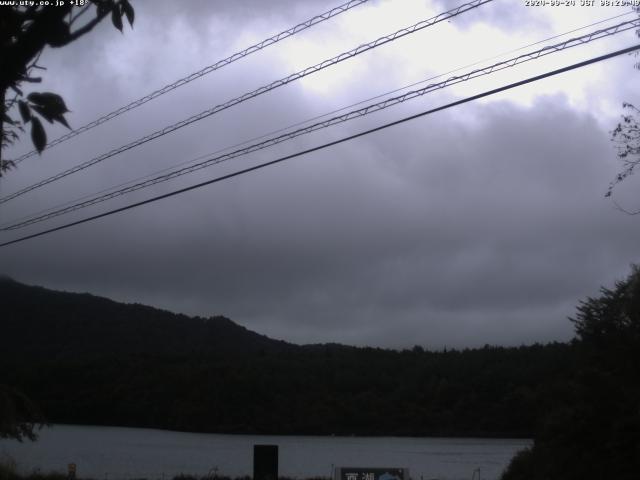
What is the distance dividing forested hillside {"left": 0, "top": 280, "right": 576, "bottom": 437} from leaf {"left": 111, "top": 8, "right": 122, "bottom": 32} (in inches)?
1569

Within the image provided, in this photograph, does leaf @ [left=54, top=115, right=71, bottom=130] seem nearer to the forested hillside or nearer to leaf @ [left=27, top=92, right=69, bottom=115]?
leaf @ [left=27, top=92, right=69, bottom=115]

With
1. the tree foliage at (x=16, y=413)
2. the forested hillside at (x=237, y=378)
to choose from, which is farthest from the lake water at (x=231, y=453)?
the tree foliage at (x=16, y=413)

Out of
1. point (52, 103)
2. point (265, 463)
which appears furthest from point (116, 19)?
point (265, 463)

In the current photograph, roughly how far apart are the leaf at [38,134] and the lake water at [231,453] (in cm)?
3588

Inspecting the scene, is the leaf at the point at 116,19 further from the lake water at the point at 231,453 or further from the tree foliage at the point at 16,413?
the lake water at the point at 231,453

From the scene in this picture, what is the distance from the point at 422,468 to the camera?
154ft

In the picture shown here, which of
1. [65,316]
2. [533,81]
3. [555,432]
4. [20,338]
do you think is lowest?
[555,432]

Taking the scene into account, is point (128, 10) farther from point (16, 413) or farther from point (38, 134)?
point (16, 413)

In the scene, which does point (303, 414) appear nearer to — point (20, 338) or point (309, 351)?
point (309, 351)

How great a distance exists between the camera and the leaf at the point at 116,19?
4.67 meters

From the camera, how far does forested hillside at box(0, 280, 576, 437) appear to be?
47344 mm

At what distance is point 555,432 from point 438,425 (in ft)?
153

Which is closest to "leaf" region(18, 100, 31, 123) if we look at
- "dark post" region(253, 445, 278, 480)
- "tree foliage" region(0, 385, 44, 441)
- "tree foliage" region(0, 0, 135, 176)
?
"tree foliage" region(0, 0, 135, 176)

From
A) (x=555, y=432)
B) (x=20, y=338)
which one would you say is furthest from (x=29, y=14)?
(x=20, y=338)
